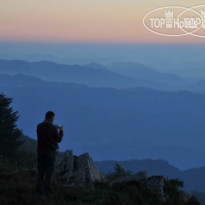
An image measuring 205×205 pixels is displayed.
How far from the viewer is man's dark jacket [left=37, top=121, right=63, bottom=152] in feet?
37.4

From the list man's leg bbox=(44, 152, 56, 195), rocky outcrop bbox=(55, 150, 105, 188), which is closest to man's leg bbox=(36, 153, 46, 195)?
man's leg bbox=(44, 152, 56, 195)

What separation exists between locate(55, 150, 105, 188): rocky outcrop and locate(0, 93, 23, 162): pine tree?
21705mm

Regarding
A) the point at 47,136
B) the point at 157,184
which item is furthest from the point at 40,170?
the point at 157,184

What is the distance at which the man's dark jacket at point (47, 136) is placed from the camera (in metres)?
11.4

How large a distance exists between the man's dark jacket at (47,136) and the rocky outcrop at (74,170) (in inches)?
143

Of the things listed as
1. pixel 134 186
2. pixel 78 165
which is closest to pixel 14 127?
pixel 78 165

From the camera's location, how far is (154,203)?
1327cm

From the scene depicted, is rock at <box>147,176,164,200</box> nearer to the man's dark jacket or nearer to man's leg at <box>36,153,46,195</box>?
man's leg at <box>36,153,46,195</box>

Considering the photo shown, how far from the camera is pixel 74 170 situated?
15.5 meters

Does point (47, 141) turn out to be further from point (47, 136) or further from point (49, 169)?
point (49, 169)

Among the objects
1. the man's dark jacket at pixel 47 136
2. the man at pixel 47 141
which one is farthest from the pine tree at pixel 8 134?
the man's dark jacket at pixel 47 136

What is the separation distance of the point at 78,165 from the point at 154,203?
3.79m

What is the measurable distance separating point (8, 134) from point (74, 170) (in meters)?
23.5

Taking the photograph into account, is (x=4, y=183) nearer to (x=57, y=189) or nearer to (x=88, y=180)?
(x=57, y=189)
